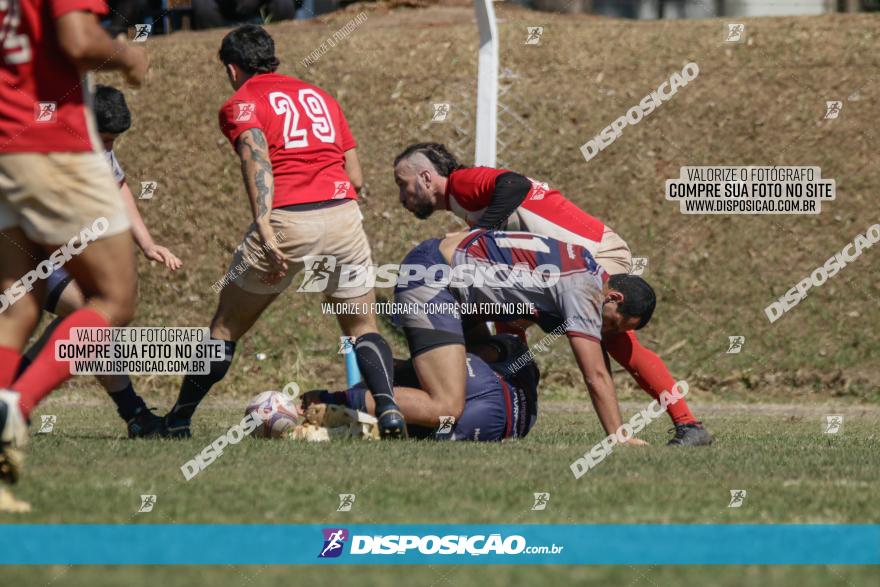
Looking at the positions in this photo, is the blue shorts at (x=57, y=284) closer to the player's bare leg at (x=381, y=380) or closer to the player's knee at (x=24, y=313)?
the player's bare leg at (x=381, y=380)

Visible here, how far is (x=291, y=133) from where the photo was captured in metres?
8.10

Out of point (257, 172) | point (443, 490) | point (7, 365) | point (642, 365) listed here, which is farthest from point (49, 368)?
point (642, 365)

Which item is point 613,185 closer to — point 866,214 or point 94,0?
point 866,214

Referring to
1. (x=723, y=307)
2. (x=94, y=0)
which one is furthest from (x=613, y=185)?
(x=94, y=0)

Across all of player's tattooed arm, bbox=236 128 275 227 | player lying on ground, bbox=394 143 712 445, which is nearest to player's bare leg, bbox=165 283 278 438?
player's tattooed arm, bbox=236 128 275 227

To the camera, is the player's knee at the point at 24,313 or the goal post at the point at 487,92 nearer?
the player's knee at the point at 24,313

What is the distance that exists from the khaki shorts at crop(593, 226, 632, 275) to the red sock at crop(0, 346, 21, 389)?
4.45 m

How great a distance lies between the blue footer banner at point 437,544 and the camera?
423 centimetres

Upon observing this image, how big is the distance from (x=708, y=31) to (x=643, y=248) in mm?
4548

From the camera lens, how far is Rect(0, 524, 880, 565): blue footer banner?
13.9ft

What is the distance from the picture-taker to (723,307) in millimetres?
14695

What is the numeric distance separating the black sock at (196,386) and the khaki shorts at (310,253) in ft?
1.44

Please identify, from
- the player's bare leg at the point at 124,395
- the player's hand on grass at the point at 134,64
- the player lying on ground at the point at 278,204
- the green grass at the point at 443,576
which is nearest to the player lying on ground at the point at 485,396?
the player lying on ground at the point at 278,204

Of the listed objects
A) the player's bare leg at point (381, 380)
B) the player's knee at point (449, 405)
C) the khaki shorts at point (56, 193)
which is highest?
the khaki shorts at point (56, 193)
